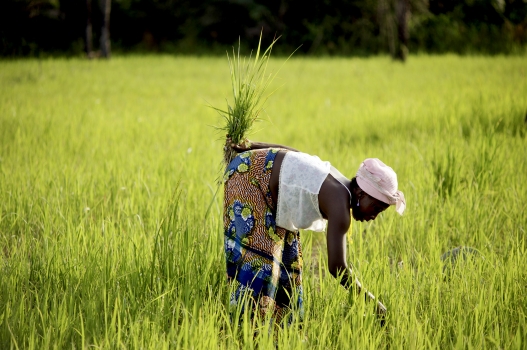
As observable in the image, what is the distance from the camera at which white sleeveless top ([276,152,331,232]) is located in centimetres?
192

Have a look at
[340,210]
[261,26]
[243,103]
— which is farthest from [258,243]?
[261,26]

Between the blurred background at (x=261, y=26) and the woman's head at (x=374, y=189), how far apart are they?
1221 cm

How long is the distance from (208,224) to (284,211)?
0.97 m

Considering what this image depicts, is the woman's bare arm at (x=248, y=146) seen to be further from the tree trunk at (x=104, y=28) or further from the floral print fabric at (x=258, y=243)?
the tree trunk at (x=104, y=28)

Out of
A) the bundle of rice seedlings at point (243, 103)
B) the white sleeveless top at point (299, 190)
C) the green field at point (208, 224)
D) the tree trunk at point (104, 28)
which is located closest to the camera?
the green field at point (208, 224)

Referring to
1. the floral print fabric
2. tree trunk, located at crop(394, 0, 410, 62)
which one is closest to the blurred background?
tree trunk, located at crop(394, 0, 410, 62)

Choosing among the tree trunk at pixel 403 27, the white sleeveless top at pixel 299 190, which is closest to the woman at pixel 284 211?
the white sleeveless top at pixel 299 190

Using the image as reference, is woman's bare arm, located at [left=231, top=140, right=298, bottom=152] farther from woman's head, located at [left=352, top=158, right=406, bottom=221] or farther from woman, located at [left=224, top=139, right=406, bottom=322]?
woman's head, located at [left=352, top=158, right=406, bottom=221]

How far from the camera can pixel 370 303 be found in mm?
1844

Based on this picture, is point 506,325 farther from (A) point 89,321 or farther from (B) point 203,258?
(A) point 89,321

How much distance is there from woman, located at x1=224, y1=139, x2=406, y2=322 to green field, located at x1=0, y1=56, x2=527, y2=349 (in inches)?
4.5

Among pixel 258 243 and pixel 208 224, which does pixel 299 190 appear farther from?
pixel 208 224

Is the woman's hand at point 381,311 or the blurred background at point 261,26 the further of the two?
the blurred background at point 261,26

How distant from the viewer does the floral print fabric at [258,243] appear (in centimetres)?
194
